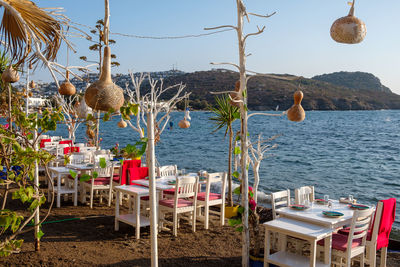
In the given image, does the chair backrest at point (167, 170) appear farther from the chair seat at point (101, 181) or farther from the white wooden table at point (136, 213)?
the white wooden table at point (136, 213)

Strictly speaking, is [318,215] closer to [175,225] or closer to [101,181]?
[175,225]

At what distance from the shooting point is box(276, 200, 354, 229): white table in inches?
175

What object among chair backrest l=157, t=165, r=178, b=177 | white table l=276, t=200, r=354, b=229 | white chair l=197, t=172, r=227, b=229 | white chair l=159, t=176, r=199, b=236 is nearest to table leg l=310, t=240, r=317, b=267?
white table l=276, t=200, r=354, b=229

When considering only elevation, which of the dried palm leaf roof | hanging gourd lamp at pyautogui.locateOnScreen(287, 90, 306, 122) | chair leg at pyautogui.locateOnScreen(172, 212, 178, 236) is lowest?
chair leg at pyautogui.locateOnScreen(172, 212, 178, 236)

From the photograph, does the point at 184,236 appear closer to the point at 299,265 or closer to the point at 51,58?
the point at 299,265

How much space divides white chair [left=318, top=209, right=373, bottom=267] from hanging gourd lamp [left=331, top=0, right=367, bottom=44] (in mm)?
1966

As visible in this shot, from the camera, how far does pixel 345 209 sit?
17.0 ft

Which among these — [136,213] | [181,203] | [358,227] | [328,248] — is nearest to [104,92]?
[328,248]

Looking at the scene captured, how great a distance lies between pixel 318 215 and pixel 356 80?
76.6 meters

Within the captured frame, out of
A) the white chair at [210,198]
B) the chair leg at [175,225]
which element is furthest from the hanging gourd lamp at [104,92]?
the white chair at [210,198]

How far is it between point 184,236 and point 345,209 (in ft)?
8.01

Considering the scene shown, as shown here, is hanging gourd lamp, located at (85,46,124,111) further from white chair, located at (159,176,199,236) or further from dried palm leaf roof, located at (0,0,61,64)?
white chair, located at (159,176,199,236)

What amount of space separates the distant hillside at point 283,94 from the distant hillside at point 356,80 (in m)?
0.89

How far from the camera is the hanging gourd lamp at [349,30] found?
122 inches
